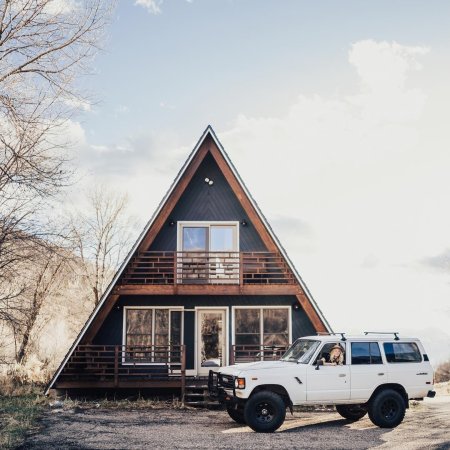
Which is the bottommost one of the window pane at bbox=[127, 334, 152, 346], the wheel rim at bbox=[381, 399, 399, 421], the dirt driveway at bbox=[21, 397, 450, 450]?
the dirt driveway at bbox=[21, 397, 450, 450]

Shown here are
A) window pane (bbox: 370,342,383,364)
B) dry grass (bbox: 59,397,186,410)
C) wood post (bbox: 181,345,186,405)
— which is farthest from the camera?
wood post (bbox: 181,345,186,405)

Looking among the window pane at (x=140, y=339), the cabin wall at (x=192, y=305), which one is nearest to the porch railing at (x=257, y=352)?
the cabin wall at (x=192, y=305)

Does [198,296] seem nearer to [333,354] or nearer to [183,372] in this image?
[183,372]

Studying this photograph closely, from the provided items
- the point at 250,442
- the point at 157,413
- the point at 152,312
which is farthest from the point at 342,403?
the point at 152,312

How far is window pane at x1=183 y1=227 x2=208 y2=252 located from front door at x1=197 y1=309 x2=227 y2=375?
223 cm

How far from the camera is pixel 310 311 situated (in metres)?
19.8

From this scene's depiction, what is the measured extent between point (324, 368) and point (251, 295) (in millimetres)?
7083

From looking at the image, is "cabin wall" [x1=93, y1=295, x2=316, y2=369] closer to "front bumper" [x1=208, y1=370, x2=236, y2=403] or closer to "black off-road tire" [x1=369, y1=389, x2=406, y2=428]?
"front bumper" [x1=208, y1=370, x2=236, y2=403]

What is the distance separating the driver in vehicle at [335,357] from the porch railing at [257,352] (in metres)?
5.59

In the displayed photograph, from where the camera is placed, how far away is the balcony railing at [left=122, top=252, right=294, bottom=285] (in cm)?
1997

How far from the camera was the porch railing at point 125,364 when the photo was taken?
19.2m

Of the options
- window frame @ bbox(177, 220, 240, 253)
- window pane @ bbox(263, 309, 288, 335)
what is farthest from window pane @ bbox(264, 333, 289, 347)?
window frame @ bbox(177, 220, 240, 253)

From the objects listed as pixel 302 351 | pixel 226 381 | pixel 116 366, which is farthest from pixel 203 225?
pixel 226 381

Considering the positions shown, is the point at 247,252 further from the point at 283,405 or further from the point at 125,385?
the point at 283,405
